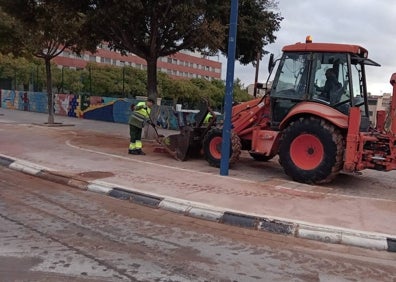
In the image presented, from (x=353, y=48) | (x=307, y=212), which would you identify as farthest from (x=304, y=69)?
(x=307, y=212)

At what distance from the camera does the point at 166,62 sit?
11250 cm

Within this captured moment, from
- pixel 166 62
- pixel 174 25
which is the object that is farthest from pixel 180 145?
pixel 166 62

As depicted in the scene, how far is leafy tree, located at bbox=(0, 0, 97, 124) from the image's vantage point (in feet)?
49.6

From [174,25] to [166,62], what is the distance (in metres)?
98.5

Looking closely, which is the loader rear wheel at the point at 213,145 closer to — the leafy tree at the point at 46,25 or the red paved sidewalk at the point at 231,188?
the red paved sidewalk at the point at 231,188

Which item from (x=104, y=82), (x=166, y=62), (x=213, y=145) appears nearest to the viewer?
(x=213, y=145)

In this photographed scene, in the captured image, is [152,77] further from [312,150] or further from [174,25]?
[312,150]

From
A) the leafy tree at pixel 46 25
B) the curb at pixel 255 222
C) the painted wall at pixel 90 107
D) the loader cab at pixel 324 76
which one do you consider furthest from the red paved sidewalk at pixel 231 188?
the painted wall at pixel 90 107

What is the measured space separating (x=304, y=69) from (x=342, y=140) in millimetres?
1826

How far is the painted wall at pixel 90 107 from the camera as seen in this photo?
2439cm

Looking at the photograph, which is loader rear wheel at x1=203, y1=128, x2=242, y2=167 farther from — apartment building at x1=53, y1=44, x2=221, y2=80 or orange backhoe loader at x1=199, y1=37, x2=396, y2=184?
apartment building at x1=53, y1=44, x2=221, y2=80

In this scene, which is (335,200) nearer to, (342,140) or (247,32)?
(342,140)

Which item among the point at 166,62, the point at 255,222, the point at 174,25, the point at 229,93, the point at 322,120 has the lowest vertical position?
the point at 255,222

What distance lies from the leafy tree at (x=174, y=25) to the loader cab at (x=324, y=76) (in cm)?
414
